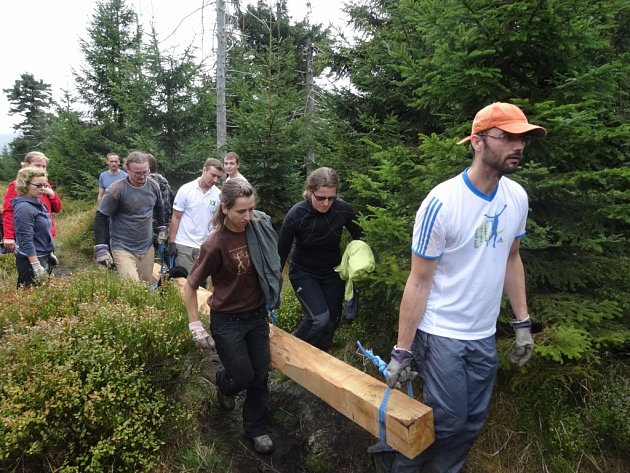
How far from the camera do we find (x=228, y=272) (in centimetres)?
328

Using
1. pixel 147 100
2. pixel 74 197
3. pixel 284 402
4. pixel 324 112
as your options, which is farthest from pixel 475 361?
pixel 74 197

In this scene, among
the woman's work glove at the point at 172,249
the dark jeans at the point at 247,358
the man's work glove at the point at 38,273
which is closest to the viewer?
the dark jeans at the point at 247,358

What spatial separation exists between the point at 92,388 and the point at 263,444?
4.67 ft

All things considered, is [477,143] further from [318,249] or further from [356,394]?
[318,249]

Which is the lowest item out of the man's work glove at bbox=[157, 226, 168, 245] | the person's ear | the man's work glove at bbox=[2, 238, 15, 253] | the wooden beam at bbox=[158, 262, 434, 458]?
the wooden beam at bbox=[158, 262, 434, 458]

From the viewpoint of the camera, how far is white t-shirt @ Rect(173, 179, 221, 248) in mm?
5852

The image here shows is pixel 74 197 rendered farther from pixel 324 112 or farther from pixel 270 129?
pixel 324 112

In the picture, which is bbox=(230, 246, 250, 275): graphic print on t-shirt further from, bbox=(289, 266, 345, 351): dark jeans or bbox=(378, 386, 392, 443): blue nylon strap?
bbox=(378, 386, 392, 443): blue nylon strap

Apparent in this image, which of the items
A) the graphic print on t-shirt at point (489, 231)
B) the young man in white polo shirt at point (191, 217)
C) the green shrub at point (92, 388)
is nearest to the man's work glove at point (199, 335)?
the green shrub at point (92, 388)

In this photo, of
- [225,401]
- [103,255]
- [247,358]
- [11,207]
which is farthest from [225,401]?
[11,207]

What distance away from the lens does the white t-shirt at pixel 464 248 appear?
2.27 metres

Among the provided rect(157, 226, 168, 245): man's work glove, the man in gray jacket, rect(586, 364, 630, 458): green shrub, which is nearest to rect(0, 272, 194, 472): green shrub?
the man in gray jacket

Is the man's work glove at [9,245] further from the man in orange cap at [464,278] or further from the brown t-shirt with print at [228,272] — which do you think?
the man in orange cap at [464,278]

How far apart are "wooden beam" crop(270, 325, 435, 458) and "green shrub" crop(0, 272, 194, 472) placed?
3.02ft
